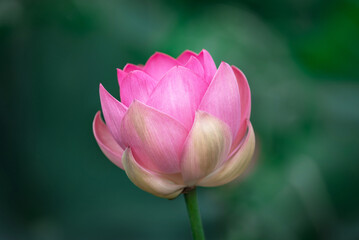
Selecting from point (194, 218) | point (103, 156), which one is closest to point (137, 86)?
point (194, 218)

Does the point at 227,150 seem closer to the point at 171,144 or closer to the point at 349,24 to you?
the point at 171,144

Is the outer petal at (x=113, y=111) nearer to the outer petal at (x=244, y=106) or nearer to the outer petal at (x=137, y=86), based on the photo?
the outer petal at (x=137, y=86)

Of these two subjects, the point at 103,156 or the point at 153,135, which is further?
the point at 103,156

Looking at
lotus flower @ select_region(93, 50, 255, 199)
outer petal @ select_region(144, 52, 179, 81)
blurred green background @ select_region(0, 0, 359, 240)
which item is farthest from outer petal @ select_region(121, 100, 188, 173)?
blurred green background @ select_region(0, 0, 359, 240)

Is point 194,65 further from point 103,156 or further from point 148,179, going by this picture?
point 103,156

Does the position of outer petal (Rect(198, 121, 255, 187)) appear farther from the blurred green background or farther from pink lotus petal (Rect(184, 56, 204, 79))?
the blurred green background
